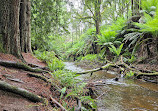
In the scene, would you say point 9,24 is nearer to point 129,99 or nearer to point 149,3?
point 129,99

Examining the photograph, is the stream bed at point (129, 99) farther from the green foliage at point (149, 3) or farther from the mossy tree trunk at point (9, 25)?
the green foliage at point (149, 3)

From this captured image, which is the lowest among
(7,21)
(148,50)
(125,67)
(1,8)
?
(125,67)

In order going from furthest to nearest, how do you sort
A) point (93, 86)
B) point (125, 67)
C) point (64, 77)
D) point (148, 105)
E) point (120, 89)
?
point (125, 67)
point (120, 89)
point (93, 86)
point (64, 77)
point (148, 105)

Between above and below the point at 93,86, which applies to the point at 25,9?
above

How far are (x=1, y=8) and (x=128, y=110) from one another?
3.54m

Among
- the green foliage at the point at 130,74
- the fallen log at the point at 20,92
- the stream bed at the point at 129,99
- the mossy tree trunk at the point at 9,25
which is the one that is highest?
the mossy tree trunk at the point at 9,25

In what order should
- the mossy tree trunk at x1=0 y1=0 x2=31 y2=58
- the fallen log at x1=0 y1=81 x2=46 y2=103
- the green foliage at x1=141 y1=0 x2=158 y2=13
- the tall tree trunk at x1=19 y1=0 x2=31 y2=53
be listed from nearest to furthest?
the fallen log at x1=0 y1=81 x2=46 y2=103 < the mossy tree trunk at x1=0 y1=0 x2=31 y2=58 < the tall tree trunk at x1=19 y1=0 x2=31 y2=53 < the green foliage at x1=141 y1=0 x2=158 y2=13

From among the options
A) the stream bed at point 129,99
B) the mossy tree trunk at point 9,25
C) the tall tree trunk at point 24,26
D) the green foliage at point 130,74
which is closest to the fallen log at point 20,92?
the stream bed at point 129,99

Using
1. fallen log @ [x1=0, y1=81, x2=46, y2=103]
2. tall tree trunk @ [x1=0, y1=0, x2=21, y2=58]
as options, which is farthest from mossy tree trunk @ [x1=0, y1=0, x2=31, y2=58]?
fallen log @ [x1=0, y1=81, x2=46, y2=103]

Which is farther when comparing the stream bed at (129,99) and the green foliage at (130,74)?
the green foliage at (130,74)

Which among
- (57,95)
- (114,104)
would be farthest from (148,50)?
(57,95)

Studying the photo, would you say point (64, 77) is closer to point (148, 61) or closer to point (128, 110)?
point (128, 110)

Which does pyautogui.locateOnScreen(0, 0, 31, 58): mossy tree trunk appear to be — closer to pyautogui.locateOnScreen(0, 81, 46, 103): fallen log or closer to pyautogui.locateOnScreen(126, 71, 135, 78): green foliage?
pyautogui.locateOnScreen(0, 81, 46, 103): fallen log

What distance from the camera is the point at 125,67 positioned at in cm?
560
